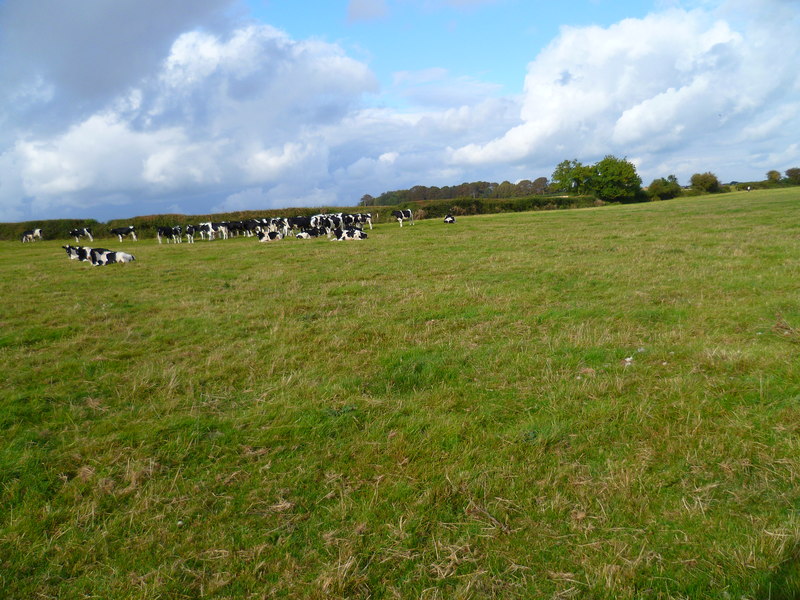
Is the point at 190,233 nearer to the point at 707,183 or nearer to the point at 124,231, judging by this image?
the point at 124,231

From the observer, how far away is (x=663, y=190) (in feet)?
299

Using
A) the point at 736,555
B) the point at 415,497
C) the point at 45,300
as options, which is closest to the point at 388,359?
the point at 415,497

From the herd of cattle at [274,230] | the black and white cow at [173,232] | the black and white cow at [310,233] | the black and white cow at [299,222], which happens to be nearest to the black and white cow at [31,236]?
the herd of cattle at [274,230]

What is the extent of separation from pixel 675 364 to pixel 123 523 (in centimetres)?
660

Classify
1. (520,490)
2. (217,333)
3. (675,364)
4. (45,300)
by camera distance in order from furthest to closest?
(45,300), (217,333), (675,364), (520,490)

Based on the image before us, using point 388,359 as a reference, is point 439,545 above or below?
below

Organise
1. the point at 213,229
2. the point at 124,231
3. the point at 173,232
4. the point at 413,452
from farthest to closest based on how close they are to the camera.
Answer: the point at 124,231 → the point at 213,229 → the point at 173,232 → the point at 413,452

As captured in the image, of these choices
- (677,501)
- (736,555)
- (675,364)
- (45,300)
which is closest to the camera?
(736,555)

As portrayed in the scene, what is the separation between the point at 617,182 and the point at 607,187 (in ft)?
8.78

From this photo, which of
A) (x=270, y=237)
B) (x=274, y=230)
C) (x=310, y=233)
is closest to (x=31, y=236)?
(x=274, y=230)

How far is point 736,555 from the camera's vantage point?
9.77 ft

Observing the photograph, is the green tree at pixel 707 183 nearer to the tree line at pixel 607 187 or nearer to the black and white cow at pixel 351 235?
the tree line at pixel 607 187

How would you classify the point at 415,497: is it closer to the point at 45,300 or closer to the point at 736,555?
the point at 736,555

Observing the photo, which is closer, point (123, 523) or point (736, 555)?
point (736, 555)
